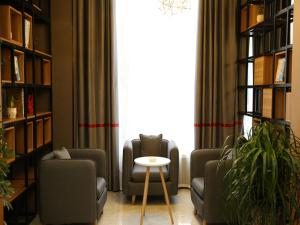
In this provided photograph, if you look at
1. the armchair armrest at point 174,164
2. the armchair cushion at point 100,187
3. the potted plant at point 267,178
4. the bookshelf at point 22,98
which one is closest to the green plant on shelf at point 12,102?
the bookshelf at point 22,98

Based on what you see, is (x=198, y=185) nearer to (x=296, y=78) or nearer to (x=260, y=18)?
(x=296, y=78)

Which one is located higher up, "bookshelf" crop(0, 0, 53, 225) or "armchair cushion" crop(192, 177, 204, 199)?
"bookshelf" crop(0, 0, 53, 225)

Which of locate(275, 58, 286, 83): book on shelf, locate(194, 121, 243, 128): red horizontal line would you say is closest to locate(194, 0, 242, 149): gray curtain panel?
locate(194, 121, 243, 128): red horizontal line

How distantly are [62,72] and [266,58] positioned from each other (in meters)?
2.78

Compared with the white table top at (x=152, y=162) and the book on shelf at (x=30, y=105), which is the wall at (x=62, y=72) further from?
the white table top at (x=152, y=162)

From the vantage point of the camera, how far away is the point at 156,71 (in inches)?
200

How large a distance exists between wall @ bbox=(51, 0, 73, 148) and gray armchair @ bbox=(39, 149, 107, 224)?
4.84 ft

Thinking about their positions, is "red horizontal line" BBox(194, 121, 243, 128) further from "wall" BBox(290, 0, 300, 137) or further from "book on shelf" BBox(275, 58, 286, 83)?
"wall" BBox(290, 0, 300, 137)

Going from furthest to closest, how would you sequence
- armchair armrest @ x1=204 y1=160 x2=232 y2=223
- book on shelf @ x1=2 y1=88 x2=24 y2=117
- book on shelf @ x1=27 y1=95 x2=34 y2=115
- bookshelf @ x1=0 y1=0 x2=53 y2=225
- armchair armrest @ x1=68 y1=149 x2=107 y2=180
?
armchair armrest @ x1=68 y1=149 x2=107 y2=180, book on shelf @ x1=27 y1=95 x2=34 y2=115, book on shelf @ x1=2 y1=88 x2=24 y2=117, armchair armrest @ x1=204 y1=160 x2=232 y2=223, bookshelf @ x1=0 y1=0 x2=53 y2=225

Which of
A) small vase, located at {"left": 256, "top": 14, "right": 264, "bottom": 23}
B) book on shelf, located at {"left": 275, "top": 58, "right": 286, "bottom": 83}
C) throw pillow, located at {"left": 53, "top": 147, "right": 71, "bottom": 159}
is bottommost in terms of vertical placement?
throw pillow, located at {"left": 53, "top": 147, "right": 71, "bottom": 159}

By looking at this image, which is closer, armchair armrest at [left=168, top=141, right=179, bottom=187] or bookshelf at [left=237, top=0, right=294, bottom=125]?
bookshelf at [left=237, top=0, right=294, bottom=125]

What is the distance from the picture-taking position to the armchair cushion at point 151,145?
4.78m

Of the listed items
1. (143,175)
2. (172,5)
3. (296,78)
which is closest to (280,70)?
(296,78)

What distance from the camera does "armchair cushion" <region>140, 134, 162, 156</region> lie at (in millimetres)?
4781
